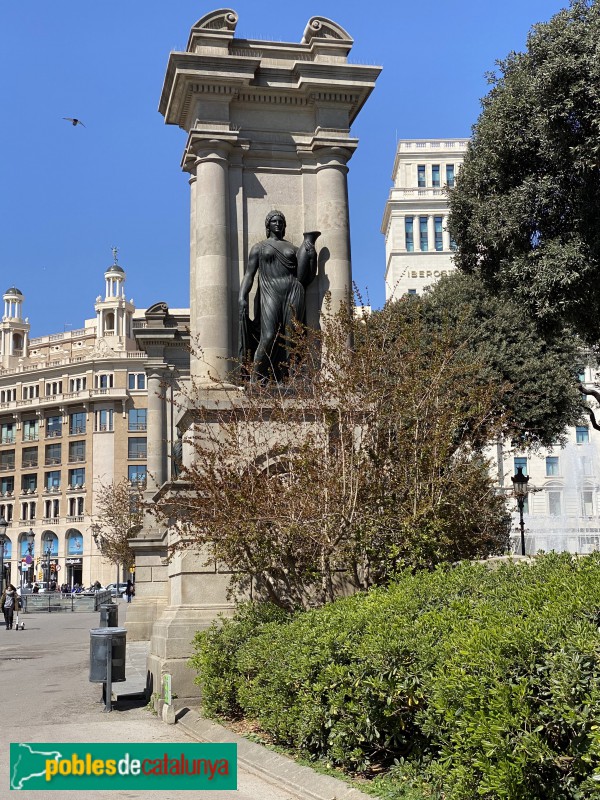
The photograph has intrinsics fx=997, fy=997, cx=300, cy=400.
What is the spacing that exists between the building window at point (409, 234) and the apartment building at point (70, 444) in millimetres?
30975

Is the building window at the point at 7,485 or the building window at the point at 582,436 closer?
the building window at the point at 582,436

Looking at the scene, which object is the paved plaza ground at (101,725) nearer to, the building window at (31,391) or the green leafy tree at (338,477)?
the green leafy tree at (338,477)

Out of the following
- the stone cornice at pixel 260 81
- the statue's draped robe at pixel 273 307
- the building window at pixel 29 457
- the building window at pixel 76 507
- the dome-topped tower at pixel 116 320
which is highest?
the dome-topped tower at pixel 116 320

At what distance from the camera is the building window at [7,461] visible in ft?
369

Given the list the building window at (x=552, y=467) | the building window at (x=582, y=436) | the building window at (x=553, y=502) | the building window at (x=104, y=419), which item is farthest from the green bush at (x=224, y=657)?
the building window at (x=104, y=419)

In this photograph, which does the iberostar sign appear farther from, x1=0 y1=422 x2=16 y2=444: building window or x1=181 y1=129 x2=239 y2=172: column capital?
x1=0 y1=422 x2=16 y2=444: building window

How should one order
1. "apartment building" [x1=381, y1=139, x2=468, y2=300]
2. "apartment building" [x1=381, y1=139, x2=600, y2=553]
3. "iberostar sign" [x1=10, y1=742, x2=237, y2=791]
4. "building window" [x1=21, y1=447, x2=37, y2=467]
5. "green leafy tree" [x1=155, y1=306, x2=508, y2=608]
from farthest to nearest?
"building window" [x1=21, y1=447, x2=37, y2=467]
"apartment building" [x1=381, y1=139, x2=468, y2=300]
"apartment building" [x1=381, y1=139, x2=600, y2=553]
"green leafy tree" [x1=155, y1=306, x2=508, y2=608]
"iberostar sign" [x1=10, y1=742, x2=237, y2=791]

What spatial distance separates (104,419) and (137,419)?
11.9ft

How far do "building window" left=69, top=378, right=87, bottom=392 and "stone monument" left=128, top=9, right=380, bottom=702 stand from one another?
93.8m

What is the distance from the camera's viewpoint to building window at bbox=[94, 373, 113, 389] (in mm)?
105938

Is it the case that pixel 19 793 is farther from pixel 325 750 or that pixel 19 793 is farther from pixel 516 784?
pixel 516 784

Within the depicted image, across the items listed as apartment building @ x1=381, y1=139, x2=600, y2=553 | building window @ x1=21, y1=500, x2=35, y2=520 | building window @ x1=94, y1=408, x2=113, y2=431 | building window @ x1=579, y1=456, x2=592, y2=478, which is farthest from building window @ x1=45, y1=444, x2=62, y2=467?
building window @ x1=579, y1=456, x2=592, y2=478

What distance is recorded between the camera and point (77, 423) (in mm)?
106875

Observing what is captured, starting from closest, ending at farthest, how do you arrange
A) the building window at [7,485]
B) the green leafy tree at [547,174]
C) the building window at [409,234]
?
the green leafy tree at [547,174]
the building window at [409,234]
the building window at [7,485]
